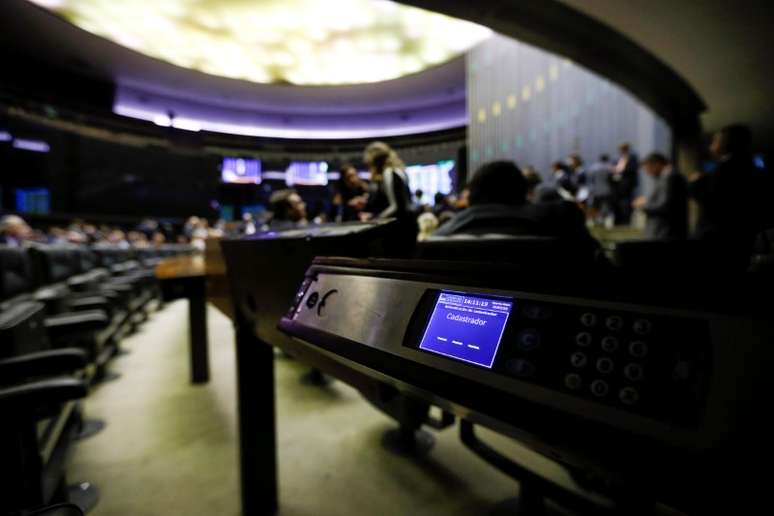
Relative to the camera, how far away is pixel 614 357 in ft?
0.85

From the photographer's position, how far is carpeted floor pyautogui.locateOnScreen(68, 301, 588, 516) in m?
1.21

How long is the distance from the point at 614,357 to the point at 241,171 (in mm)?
1314

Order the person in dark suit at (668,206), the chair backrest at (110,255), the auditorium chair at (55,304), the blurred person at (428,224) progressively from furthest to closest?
1. the chair backrest at (110,255)
2. the person in dark suit at (668,206)
3. the auditorium chair at (55,304)
4. the blurred person at (428,224)

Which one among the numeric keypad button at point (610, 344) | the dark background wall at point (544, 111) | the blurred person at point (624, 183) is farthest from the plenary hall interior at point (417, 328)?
the dark background wall at point (544, 111)

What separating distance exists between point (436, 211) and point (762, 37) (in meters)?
4.88

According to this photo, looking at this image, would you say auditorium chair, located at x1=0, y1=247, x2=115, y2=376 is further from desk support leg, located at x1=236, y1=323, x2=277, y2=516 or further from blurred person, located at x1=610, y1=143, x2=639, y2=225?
blurred person, located at x1=610, y1=143, x2=639, y2=225

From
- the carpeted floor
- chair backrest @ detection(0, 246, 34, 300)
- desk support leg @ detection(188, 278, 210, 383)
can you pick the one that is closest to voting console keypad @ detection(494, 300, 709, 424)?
the carpeted floor

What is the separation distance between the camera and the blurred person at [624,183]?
215 inches

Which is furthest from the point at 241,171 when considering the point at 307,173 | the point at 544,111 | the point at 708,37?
the point at 544,111

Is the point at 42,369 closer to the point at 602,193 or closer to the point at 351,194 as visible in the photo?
the point at 351,194

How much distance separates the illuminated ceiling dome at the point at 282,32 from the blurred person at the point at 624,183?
2.80 metres

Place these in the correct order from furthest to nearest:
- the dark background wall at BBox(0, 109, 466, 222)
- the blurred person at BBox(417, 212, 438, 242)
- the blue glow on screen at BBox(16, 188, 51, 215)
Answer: the blue glow on screen at BBox(16, 188, 51, 215) < the dark background wall at BBox(0, 109, 466, 222) < the blurred person at BBox(417, 212, 438, 242)

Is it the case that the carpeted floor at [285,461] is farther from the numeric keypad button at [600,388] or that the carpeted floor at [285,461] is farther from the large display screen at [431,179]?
the numeric keypad button at [600,388]

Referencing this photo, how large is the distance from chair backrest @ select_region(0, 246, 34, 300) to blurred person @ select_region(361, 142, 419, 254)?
1.66 m
